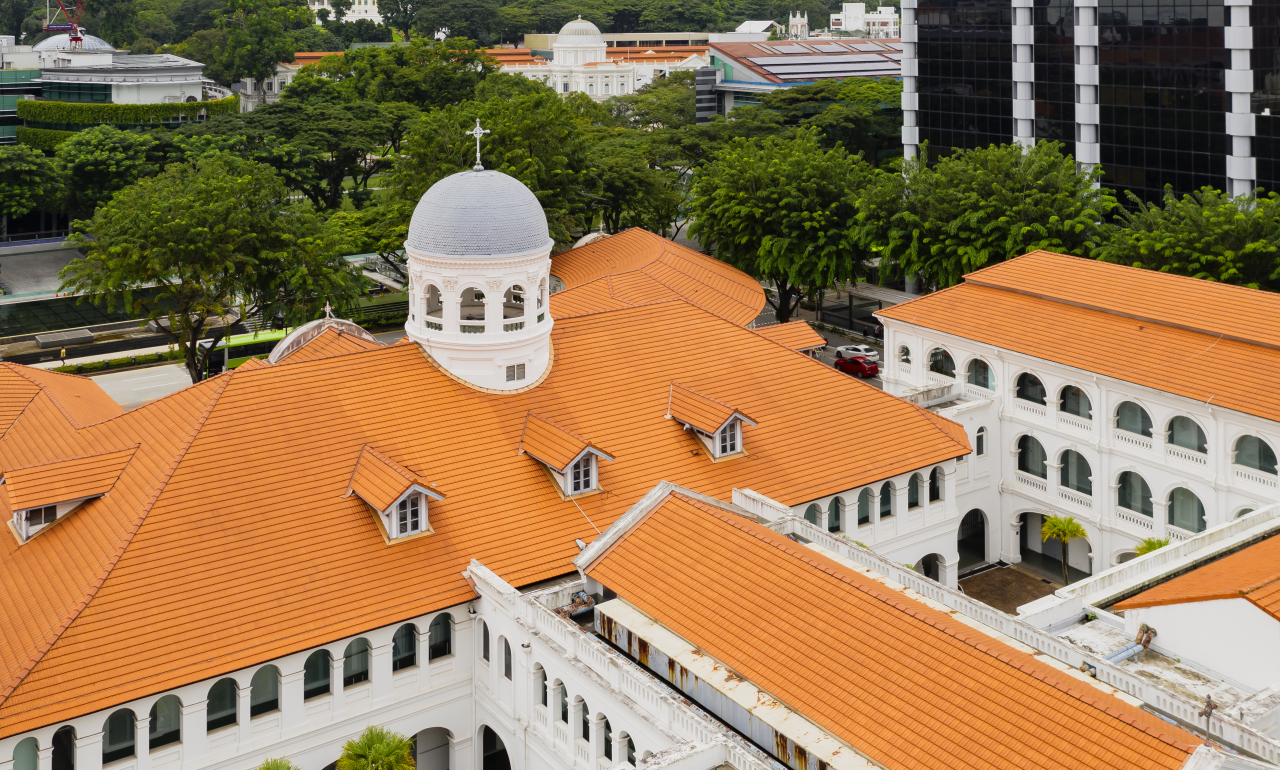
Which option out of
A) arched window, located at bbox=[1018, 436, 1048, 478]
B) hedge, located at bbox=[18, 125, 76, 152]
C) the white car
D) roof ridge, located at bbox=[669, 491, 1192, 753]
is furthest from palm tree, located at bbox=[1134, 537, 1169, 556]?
hedge, located at bbox=[18, 125, 76, 152]

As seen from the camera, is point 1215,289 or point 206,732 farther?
point 1215,289

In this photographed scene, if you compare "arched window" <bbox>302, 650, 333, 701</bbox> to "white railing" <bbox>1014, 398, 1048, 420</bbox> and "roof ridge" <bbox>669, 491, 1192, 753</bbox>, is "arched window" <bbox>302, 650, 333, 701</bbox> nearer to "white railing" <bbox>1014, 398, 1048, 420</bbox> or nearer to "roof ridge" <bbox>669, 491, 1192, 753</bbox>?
"roof ridge" <bbox>669, 491, 1192, 753</bbox>

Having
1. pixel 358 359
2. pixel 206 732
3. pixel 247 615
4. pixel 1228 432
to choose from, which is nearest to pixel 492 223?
pixel 358 359

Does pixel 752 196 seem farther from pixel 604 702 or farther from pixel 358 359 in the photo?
pixel 604 702

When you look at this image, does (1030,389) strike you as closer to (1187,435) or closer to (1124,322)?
(1124,322)

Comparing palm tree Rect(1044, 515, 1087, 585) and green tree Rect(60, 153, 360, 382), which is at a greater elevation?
green tree Rect(60, 153, 360, 382)

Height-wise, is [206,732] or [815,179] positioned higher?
[815,179]

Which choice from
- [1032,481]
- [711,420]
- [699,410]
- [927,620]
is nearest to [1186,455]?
[1032,481]
